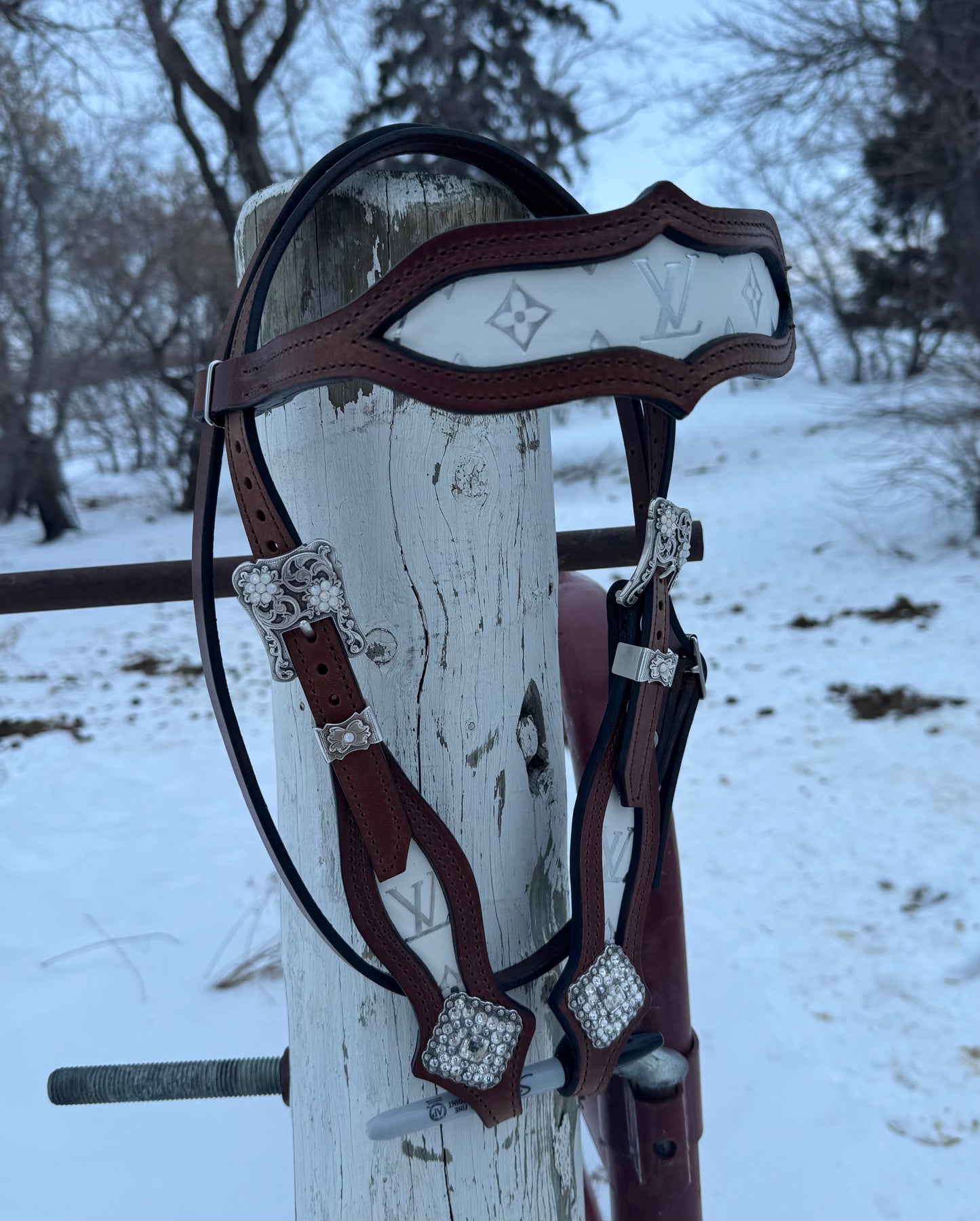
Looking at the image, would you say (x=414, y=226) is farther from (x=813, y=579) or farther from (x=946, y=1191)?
(x=813, y=579)

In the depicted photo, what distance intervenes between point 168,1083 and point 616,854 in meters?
0.61

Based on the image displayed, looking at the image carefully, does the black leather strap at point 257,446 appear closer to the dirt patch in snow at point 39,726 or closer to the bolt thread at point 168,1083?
the bolt thread at point 168,1083

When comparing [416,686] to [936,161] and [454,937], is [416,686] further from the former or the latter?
[936,161]

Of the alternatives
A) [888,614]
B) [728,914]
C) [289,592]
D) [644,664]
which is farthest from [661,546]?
[888,614]

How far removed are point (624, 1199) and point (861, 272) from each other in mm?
10588

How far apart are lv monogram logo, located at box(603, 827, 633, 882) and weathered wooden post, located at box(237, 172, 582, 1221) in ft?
0.22

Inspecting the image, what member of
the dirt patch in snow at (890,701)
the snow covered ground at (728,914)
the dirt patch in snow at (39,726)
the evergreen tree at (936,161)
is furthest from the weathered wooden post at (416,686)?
the evergreen tree at (936,161)

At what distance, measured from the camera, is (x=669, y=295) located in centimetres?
60

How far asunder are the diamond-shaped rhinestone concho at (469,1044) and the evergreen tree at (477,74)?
10605mm

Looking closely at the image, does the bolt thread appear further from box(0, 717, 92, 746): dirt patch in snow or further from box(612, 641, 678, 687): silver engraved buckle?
box(0, 717, 92, 746): dirt patch in snow

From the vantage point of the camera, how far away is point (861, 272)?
9.74m

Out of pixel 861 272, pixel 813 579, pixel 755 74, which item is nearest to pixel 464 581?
pixel 813 579

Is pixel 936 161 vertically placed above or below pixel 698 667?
above

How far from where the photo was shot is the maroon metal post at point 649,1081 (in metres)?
0.98
